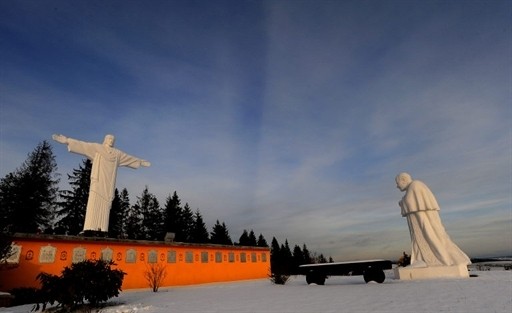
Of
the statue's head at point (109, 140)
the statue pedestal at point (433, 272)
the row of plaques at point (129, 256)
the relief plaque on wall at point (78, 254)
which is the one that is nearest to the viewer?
the row of plaques at point (129, 256)

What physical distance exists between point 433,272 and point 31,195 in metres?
35.7

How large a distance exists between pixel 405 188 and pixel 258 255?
A: 12.7m

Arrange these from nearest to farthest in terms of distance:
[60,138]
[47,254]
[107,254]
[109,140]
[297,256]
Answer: [47,254]
[107,254]
[60,138]
[109,140]
[297,256]

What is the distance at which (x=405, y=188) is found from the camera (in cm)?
1662

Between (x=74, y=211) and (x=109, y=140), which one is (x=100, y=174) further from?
(x=74, y=211)

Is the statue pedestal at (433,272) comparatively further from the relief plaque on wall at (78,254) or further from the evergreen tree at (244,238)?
the evergreen tree at (244,238)

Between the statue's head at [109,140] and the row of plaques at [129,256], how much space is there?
574 cm

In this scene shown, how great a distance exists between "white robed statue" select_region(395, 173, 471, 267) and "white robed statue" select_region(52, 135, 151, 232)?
15133mm

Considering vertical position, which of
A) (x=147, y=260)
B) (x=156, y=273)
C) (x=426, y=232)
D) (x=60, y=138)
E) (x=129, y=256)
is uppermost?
(x=60, y=138)

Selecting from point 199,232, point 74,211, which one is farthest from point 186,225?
point 74,211

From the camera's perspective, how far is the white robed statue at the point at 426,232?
47.5ft

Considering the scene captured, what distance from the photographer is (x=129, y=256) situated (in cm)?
1688

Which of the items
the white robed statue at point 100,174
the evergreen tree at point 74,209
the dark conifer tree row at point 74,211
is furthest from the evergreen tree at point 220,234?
the white robed statue at point 100,174

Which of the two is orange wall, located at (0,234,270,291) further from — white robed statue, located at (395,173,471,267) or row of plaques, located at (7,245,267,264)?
white robed statue, located at (395,173,471,267)
